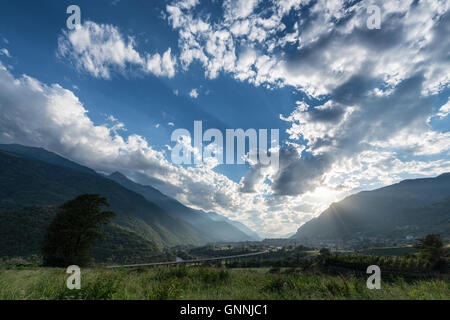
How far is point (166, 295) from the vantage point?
19.4 ft

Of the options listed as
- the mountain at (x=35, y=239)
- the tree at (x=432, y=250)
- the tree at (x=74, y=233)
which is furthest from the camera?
the mountain at (x=35, y=239)

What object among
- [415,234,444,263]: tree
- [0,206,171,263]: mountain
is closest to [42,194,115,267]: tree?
[0,206,171,263]: mountain

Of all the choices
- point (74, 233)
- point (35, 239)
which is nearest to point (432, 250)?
point (74, 233)

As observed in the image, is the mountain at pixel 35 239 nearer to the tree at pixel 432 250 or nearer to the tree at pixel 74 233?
the tree at pixel 74 233

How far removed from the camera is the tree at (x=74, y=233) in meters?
29.4

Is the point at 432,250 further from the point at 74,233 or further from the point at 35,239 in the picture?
the point at 35,239

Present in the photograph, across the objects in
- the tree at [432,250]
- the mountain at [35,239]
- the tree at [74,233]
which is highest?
the tree at [74,233]

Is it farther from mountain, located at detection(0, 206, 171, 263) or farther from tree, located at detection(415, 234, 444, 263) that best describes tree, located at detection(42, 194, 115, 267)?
tree, located at detection(415, 234, 444, 263)

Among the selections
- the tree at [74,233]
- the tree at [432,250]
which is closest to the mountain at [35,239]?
the tree at [74,233]

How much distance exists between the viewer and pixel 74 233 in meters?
30.3

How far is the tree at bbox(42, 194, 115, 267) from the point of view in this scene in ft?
96.6
